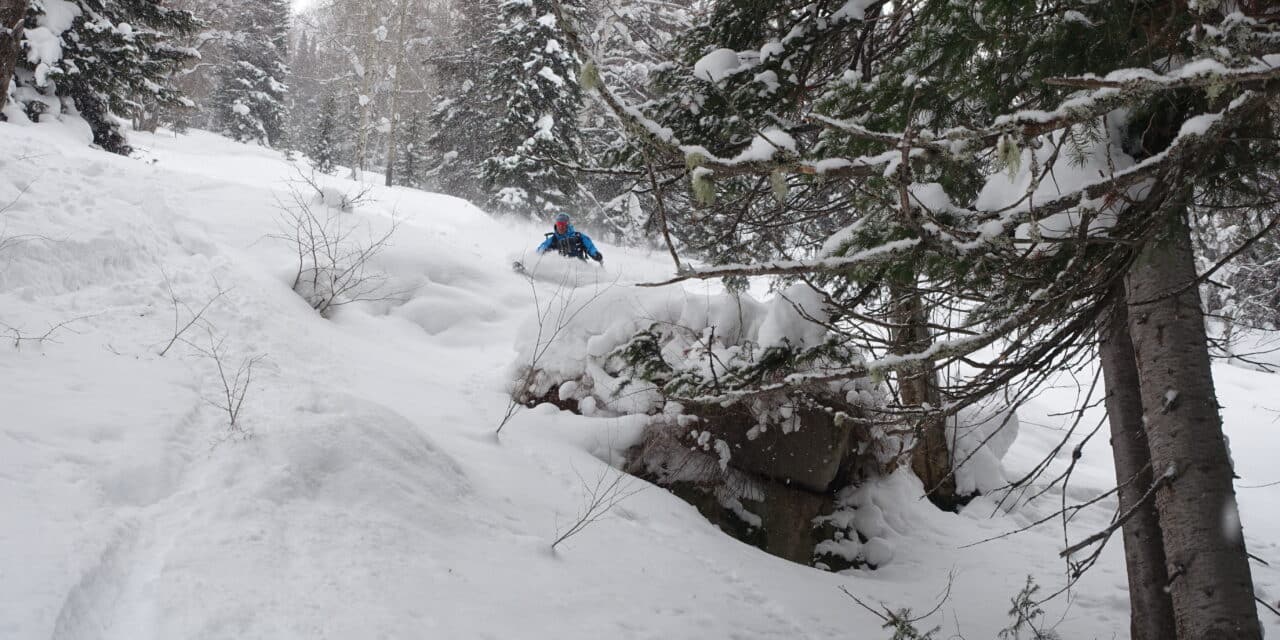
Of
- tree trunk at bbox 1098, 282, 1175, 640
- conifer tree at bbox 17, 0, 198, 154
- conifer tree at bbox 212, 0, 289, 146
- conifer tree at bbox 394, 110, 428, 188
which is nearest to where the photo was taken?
tree trunk at bbox 1098, 282, 1175, 640

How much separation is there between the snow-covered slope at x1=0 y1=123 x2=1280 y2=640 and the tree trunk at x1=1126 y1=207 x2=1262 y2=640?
1836 millimetres

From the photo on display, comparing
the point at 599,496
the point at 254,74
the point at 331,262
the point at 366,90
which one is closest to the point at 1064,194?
the point at 599,496

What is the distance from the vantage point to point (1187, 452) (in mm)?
2195

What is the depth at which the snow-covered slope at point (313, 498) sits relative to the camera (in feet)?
7.38

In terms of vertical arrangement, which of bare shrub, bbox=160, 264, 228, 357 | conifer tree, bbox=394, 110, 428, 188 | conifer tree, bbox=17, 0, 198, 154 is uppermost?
conifer tree, bbox=394, 110, 428, 188

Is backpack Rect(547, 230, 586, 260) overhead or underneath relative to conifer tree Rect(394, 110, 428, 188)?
underneath

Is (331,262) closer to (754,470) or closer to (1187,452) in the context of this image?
(754,470)

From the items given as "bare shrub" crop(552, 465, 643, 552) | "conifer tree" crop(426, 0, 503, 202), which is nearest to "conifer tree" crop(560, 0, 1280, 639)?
"bare shrub" crop(552, 465, 643, 552)

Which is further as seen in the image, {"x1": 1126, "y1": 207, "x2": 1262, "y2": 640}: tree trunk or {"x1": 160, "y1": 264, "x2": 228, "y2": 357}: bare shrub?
{"x1": 160, "y1": 264, "x2": 228, "y2": 357}: bare shrub

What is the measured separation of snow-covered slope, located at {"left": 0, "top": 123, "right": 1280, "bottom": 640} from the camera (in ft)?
7.38

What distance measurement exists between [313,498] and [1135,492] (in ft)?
13.4

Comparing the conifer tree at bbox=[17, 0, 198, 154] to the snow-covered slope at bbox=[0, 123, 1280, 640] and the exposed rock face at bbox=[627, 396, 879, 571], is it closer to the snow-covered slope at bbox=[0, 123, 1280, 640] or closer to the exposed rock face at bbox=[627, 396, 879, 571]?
the snow-covered slope at bbox=[0, 123, 1280, 640]

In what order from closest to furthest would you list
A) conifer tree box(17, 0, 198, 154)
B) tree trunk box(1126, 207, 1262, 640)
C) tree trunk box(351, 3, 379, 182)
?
tree trunk box(1126, 207, 1262, 640)
conifer tree box(17, 0, 198, 154)
tree trunk box(351, 3, 379, 182)

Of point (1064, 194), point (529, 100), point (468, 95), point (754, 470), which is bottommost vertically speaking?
point (754, 470)
